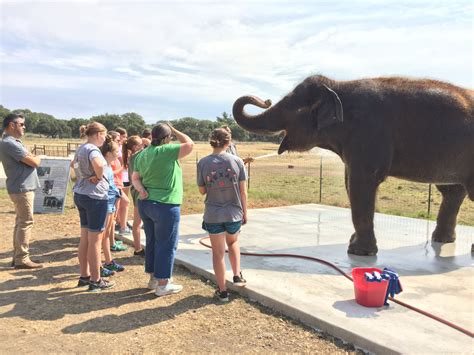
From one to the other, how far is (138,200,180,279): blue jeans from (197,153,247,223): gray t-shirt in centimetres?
42

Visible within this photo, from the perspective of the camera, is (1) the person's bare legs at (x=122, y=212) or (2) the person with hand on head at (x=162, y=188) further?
(1) the person's bare legs at (x=122, y=212)

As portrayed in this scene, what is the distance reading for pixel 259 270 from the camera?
561cm

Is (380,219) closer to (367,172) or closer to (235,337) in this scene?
(367,172)

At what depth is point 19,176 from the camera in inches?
230

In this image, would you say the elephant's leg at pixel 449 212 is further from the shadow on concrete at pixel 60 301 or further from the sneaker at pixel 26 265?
the sneaker at pixel 26 265

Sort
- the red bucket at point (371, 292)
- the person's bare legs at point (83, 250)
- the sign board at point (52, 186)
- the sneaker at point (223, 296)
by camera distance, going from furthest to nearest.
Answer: the sign board at point (52, 186) → the person's bare legs at point (83, 250) → the sneaker at point (223, 296) → the red bucket at point (371, 292)

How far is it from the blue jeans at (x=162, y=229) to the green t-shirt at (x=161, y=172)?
0.09 metres

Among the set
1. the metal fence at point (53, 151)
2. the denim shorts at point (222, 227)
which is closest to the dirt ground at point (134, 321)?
the denim shorts at point (222, 227)

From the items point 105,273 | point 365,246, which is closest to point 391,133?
point 365,246

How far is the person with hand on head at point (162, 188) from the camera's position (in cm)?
466

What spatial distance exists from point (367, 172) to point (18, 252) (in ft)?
16.6

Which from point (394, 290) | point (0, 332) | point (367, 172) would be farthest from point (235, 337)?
point (367, 172)

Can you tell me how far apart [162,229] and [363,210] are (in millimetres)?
3078

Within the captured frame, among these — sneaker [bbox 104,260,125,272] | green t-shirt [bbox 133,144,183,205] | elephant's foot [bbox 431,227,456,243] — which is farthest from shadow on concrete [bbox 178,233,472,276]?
green t-shirt [bbox 133,144,183,205]
